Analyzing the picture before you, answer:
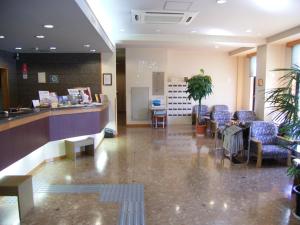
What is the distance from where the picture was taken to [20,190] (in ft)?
10.0

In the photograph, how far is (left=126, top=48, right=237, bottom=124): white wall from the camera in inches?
378

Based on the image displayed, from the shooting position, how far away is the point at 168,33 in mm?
7344

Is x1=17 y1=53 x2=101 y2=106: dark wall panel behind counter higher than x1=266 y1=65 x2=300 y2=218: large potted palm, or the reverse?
x1=17 y1=53 x2=101 y2=106: dark wall panel behind counter

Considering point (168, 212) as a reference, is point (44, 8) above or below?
above

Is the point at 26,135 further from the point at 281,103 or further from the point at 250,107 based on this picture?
the point at 250,107

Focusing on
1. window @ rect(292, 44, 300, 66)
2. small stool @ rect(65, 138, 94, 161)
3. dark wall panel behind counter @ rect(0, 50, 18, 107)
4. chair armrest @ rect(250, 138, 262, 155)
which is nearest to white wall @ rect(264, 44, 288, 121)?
window @ rect(292, 44, 300, 66)

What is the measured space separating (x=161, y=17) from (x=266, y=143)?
350 centimetres

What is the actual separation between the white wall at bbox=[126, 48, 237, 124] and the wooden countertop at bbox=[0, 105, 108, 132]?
11.7ft

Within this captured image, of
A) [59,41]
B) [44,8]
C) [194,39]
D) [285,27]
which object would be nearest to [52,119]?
[59,41]

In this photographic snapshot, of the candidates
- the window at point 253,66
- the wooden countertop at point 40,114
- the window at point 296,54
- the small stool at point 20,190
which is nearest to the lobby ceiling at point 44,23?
the wooden countertop at point 40,114

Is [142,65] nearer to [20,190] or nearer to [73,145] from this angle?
[73,145]

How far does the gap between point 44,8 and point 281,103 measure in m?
3.31

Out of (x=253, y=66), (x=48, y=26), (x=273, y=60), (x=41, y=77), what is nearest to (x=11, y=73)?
(x=41, y=77)

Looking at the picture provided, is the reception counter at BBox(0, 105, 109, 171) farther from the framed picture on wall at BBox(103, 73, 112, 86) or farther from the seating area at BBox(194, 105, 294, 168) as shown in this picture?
the seating area at BBox(194, 105, 294, 168)
